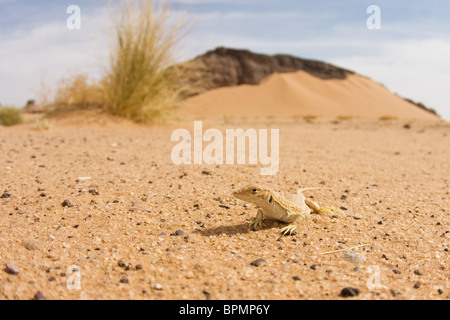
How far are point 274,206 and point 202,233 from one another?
0.58 meters

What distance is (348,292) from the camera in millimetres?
2279

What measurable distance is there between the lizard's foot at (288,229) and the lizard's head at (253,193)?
0.29 meters

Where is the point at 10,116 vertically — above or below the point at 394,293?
above

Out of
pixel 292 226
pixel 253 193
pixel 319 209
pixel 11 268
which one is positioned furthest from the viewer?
pixel 319 209

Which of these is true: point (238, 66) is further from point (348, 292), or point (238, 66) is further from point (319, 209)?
point (348, 292)

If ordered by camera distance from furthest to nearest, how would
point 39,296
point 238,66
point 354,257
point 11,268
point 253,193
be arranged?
point 238,66
point 253,193
point 354,257
point 11,268
point 39,296

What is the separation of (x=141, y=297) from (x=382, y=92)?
24556 mm

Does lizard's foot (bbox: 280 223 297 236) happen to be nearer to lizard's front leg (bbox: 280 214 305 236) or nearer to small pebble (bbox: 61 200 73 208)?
lizard's front leg (bbox: 280 214 305 236)

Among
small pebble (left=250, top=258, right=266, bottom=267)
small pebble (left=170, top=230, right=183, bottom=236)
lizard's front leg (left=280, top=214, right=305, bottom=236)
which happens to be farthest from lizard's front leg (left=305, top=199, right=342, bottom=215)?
small pebble (left=170, top=230, right=183, bottom=236)

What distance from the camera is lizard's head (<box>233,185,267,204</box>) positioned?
3.00m

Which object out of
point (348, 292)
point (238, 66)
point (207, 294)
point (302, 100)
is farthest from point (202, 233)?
point (238, 66)

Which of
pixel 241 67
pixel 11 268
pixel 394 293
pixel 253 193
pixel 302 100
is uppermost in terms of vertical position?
pixel 241 67

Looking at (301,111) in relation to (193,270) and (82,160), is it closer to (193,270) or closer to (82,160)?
(82,160)

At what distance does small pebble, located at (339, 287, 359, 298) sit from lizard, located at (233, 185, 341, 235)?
0.81m
